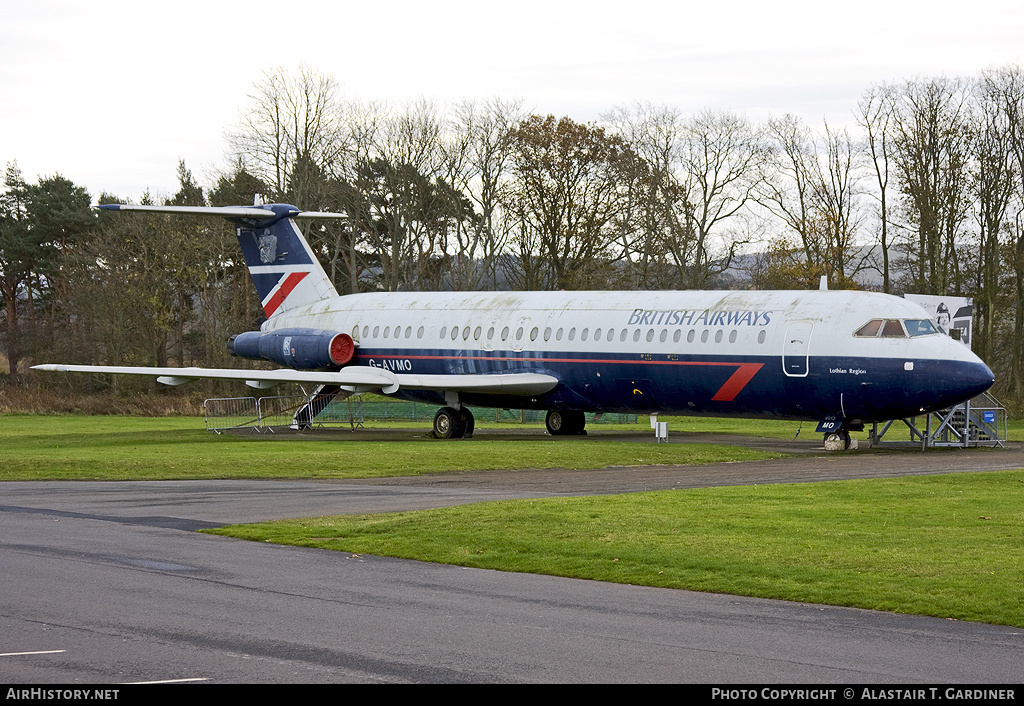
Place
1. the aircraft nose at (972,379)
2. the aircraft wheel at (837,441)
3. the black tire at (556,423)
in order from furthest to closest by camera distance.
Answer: the black tire at (556,423) < the aircraft wheel at (837,441) < the aircraft nose at (972,379)

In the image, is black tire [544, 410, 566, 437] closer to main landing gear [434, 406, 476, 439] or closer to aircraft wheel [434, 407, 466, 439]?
main landing gear [434, 406, 476, 439]

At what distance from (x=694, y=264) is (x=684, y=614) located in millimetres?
60048

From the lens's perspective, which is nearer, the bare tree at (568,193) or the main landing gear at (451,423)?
the main landing gear at (451,423)

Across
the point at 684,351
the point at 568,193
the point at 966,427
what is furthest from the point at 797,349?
the point at 568,193

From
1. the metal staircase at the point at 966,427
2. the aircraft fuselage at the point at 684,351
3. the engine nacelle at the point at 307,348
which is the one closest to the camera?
the aircraft fuselage at the point at 684,351

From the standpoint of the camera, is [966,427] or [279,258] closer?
[966,427]

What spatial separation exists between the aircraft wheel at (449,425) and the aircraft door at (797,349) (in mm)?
10704

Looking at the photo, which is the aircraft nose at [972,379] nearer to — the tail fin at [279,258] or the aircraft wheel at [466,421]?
the aircraft wheel at [466,421]

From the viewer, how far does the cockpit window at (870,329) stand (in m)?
28.7

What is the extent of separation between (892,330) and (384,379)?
14485 mm

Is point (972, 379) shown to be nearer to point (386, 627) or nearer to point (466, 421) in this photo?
point (466, 421)

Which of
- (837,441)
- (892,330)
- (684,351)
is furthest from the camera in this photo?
(684,351)

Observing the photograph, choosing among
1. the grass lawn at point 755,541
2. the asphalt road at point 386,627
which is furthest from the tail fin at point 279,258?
the asphalt road at point 386,627

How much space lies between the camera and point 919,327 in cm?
2872
